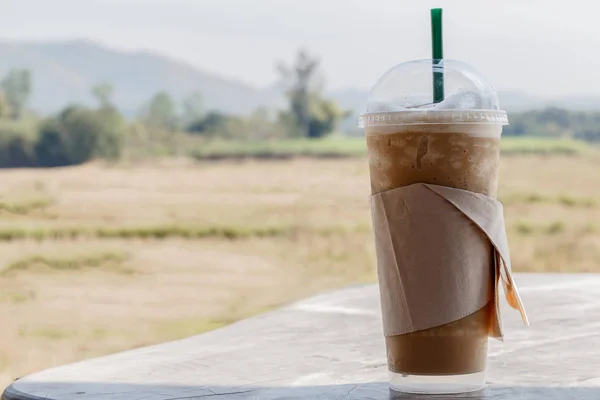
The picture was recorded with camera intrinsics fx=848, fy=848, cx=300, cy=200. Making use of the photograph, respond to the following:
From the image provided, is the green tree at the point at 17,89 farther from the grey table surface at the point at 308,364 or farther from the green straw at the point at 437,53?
the green straw at the point at 437,53

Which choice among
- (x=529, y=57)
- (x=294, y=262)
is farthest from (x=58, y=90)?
(x=529, y=57)

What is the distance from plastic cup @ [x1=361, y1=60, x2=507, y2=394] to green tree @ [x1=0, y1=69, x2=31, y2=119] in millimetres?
5623

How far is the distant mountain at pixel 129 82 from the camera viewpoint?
6.46 metres

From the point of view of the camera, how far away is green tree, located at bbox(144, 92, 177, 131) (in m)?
6.53

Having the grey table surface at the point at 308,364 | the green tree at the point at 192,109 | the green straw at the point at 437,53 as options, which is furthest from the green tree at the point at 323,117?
the green straw at the point at 437,53

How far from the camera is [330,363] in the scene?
101 centimetres

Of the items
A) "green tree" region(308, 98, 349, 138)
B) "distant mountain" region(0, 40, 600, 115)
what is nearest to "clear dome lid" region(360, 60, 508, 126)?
"distant mountain" region(0, 40, 600, 115)

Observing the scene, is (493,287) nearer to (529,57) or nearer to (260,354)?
(260,354)

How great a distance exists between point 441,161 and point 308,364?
0.33 metres

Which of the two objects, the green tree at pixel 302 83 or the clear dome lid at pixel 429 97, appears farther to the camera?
the green tree at pixel 302 83

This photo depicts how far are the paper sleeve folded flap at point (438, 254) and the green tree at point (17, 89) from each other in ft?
18.5

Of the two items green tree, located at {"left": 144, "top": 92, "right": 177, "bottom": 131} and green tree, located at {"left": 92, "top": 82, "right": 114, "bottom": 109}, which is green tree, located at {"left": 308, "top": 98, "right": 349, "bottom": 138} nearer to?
green tree, located at {"left": 144, "top": 92, "right": 177, "bottom": 131}

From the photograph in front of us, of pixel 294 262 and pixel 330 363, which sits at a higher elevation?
pixel 330 363

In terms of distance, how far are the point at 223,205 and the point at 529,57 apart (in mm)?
2641
